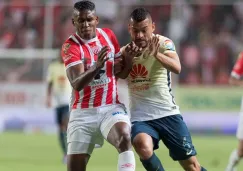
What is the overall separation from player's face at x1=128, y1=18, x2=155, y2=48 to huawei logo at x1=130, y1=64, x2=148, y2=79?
20.1 inches

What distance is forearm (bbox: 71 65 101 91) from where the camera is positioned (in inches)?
352

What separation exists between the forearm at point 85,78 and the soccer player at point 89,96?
45 mm

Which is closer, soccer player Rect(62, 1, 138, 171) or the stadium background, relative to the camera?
soccer player Rect(62, 1, 138, 171)

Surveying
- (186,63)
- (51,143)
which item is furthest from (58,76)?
(186,63)

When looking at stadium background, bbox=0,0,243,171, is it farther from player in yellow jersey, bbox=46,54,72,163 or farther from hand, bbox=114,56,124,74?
hand, bbox=114,56,124,74

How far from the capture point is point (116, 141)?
9141 mm

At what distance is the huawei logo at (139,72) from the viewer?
9.95 meters

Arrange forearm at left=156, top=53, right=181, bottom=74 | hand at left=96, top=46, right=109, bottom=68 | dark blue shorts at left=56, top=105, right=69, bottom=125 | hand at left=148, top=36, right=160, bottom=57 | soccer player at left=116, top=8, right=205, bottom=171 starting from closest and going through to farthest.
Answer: hand at left=96, top=46, right=109, bottom=68 < hand at left=148, top=36, right=160, bottom=57 < forearm at left=156, top=53, right=181, bottom=74 < soccer player at left=116, top=8, right=205, bottom=171 < dark blue shorts at left=56, top=105, right=69, bottom=125

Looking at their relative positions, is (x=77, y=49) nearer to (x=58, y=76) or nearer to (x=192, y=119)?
(x=58, y=76)

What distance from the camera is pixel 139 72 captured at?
9961 mm

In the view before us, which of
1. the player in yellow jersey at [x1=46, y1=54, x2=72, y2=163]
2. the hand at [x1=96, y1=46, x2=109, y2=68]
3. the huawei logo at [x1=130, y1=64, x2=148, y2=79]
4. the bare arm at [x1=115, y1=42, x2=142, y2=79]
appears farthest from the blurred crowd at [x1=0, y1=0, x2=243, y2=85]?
the hand at [x1=96, y1=46, x2=109, y2=68]

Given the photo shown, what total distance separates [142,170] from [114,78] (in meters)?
4.80

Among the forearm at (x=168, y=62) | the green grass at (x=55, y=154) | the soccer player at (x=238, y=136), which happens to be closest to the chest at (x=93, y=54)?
the forearm at (x=168, y=62)

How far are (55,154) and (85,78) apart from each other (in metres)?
9.07
